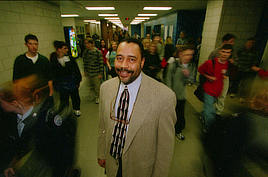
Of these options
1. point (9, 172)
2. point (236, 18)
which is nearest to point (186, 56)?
point (9, 172)

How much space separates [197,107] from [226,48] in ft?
6.76

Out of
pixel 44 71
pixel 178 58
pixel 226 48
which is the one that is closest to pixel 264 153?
pixel 226 48

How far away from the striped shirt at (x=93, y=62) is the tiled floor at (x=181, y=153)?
1083 millimetres

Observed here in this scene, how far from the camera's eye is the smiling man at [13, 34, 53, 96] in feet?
8.28

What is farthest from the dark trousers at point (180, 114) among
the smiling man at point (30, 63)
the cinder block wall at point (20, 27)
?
the cinder block wall at point (20, 27)

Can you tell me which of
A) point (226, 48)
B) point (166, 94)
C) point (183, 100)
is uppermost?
point (226, 48)

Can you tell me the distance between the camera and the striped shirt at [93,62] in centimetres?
374

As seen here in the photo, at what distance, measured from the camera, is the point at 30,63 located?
2.58 m

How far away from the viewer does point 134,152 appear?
3.52 ft

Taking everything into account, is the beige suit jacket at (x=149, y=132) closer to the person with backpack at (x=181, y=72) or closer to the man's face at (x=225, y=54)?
the person with backpack at (x=181, y=72)

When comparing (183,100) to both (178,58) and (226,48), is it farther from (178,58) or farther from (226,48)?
(226,48)

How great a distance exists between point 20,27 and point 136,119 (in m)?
4.36

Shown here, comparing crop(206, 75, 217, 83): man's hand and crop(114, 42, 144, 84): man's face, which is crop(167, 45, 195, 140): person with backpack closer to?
crop(206, 75, 217, 83): man's hand

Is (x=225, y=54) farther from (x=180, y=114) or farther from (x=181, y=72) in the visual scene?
(x=180, y=114)
